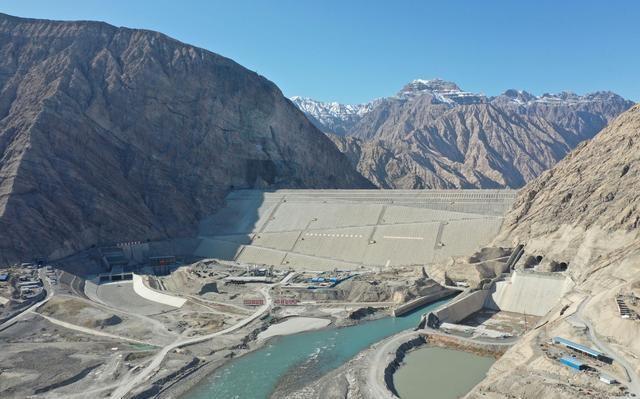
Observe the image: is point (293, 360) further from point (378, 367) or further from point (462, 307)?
point (462, 307)

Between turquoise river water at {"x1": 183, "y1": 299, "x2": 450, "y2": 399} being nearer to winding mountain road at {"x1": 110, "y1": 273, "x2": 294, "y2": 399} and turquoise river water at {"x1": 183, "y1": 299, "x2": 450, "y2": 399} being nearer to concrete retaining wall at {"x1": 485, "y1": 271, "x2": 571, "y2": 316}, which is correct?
winding mountain road at {"x1": 110, "y1": 273, "x2": 294, "y2": 399}

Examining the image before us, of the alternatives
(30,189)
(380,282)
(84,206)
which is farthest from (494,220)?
(30,189)

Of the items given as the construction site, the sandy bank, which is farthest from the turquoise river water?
the construction site

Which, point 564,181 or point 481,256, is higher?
point 564,181

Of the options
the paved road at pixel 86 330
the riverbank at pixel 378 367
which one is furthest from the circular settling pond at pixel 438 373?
the paved road at pixel 86 330

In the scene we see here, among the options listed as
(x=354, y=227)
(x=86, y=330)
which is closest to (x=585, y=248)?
(x=354, y=227)

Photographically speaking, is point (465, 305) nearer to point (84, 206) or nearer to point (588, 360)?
point (588, 360)
